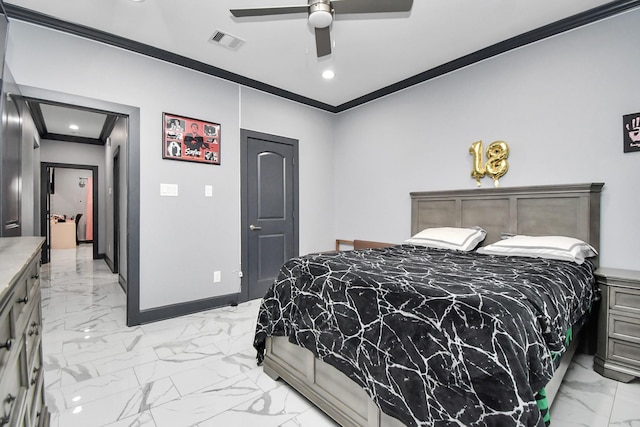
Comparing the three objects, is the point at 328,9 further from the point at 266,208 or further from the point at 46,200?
the point at 46,200

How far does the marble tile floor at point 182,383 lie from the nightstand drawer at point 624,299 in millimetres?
503

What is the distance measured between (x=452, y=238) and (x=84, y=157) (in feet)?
25.6

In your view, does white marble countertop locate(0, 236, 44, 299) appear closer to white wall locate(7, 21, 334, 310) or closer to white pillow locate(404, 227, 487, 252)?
white wall locate(7, 21, 334, 310)

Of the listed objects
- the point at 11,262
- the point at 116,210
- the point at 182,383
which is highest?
the point at 116,210

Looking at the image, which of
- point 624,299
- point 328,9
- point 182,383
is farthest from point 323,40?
point 624,299

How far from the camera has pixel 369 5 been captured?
2.03 metres

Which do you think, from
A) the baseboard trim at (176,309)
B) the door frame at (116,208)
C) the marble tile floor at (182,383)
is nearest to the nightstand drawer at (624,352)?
the marble tile floor at (182,383)

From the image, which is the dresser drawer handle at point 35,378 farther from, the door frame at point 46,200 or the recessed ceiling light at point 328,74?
the door frame at point 46,200

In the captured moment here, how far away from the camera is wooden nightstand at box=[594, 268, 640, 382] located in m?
2.05

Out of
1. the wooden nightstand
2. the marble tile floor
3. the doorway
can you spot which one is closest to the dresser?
the marble tile floor

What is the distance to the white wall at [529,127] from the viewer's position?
2.43 m

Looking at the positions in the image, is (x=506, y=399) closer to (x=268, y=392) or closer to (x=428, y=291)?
(x=428, y=291)

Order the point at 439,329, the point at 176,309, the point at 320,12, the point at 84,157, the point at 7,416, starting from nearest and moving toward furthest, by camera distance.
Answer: the point at 7,416 < the point at 439,329 < the point at 320,12 < the point at 176,309 < the point at 84,157

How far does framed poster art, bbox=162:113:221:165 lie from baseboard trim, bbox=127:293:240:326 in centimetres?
159
